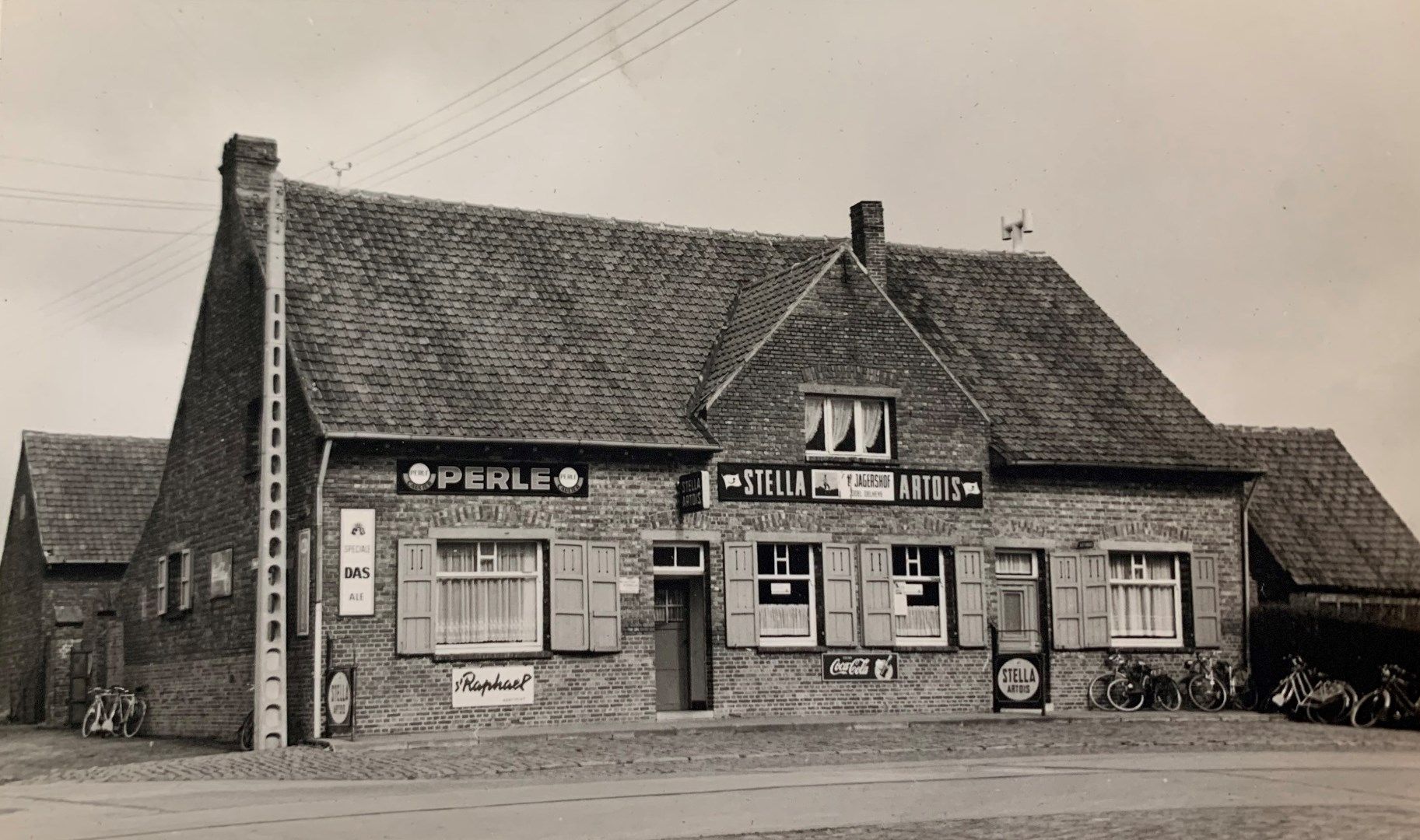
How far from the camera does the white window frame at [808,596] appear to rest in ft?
85.6

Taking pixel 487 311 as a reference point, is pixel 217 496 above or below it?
below

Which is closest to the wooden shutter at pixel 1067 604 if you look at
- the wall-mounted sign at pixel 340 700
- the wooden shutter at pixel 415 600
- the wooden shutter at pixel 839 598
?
the wooden shutter at pixel 839 598

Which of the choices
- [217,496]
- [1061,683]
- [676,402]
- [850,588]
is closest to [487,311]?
[676,402]

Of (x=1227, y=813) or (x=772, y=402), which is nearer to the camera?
(x=1227, y=813)

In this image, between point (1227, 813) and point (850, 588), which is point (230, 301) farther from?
point (1227, 813)

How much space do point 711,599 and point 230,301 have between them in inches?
380

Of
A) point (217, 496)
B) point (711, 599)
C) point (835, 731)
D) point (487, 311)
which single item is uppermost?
point (487, 311)

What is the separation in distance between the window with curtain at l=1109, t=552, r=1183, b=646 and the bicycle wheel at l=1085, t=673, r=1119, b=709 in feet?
2.70

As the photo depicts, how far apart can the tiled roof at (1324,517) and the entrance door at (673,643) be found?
12120 millimetres

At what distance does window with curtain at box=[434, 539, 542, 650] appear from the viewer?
24234mm

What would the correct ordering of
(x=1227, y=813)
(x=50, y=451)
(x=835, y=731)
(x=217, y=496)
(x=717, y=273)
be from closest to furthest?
(x=1227, y=813)
(x=835, y=731)
(x=217, y=496)
(x=717, y=273)
(x=50, y=451)

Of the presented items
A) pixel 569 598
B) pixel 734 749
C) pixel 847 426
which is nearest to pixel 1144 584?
pixel 847 426

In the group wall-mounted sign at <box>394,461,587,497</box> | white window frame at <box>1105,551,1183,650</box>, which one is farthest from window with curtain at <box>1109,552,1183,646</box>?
wall-mounted sign at <box>394,461,587,497</box>

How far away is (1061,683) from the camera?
2809 centimetres
